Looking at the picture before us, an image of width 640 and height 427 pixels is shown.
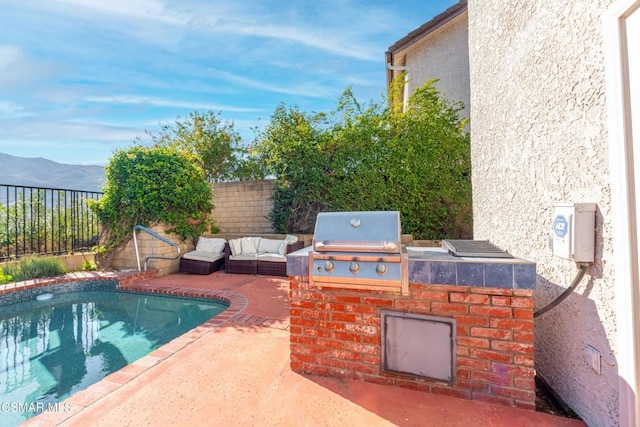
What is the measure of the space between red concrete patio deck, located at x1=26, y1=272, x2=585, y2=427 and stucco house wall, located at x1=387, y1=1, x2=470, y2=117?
992 cm

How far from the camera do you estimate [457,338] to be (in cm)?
256

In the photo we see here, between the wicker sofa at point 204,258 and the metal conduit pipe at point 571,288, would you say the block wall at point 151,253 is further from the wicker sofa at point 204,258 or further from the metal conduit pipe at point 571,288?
the metal conduit pipe at point 571,288

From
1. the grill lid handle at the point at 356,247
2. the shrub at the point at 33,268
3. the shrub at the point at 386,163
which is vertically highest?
the shrub at the point at 386,163

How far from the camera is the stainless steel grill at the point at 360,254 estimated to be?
2570mm

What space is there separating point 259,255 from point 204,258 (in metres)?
1.89

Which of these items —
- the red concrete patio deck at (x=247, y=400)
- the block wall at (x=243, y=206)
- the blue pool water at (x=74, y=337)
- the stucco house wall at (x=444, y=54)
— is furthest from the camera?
the block wall at (x=243, y=206)

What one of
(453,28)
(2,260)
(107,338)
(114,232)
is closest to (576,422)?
(107,338)

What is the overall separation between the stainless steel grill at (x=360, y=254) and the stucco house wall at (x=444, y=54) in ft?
30.2

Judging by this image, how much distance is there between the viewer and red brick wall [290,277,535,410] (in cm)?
240

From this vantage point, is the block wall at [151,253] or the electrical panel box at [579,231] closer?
the electrical panel box at [579,231]

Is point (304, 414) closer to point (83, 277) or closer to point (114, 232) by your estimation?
point (83, 277)

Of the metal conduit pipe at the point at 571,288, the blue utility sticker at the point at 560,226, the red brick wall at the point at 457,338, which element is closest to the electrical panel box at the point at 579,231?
the blue utility sticker at the point at 560,226

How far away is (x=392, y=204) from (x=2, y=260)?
1243 centimetres

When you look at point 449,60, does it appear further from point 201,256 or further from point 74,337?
point 74,337
